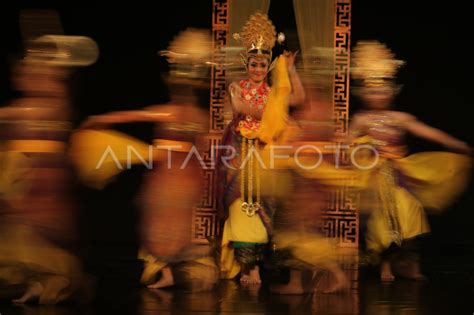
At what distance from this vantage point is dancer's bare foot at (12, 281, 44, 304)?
3.58 m

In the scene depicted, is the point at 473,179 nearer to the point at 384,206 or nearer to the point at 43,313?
the point at 384,206

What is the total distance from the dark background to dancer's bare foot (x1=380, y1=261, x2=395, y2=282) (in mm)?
960

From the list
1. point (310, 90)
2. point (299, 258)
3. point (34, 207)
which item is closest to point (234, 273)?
point (299, 258)

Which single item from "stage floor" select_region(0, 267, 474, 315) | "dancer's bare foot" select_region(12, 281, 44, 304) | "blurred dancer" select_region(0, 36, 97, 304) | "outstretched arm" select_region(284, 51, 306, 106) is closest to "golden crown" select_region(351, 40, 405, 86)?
"outstretched arm" select_region(284, 51, 306, 106)

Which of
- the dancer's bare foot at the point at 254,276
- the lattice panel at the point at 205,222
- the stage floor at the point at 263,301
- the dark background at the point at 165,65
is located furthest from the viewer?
the dark background at the point at 165,65

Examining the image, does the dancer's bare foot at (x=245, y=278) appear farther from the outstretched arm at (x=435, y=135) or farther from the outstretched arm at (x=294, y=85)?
the outstretched arm at (x=435, y=135)

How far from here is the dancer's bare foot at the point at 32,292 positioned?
3582 millimetres

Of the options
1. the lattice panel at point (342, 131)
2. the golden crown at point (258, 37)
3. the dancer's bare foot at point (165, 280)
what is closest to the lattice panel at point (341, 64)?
the lattice panel at point (342, 131)

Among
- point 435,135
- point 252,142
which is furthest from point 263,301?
point 435,135

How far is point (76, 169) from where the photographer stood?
4.64 metres

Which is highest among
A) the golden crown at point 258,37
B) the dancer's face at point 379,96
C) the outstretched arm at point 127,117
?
the golden crown at point 258,37

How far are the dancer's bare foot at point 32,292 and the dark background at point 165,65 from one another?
223 cm

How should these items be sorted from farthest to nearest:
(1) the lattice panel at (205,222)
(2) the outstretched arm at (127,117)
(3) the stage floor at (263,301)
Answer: (1) the lattice panel at (205,222) < (2) the outstretched arm at (127,117) < (3) the stage floor at (263,301)

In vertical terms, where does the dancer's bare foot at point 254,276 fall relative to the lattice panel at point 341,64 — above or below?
below
